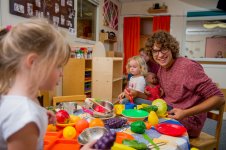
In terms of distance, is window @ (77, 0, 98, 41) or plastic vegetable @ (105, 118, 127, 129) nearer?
plastic vegetable @ (105, 118, 127, 129)

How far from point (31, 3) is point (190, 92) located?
6.28ft

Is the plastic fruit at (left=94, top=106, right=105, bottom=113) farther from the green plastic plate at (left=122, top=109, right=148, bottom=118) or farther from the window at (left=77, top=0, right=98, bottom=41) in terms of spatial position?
the window at (left=77, top=0, right=98, bottom=41)

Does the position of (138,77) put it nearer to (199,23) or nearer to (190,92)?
(190,92)

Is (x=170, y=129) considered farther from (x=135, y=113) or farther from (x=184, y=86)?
(x=184, y=86)

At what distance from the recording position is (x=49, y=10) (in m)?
2.55

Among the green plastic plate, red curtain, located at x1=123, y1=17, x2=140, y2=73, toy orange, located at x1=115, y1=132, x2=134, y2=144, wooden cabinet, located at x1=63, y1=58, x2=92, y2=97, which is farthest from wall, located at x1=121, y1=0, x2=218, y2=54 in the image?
toy orange, located at x1=115, y1=132, x2=134, y2=144

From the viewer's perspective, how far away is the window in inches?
135

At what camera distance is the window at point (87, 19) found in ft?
11.3

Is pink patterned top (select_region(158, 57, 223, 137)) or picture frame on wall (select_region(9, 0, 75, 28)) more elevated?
picture frame on wall (select_region(9, 0, 75, 28))

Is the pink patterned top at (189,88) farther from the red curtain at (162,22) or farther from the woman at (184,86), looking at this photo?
the red curtain at (162,22)

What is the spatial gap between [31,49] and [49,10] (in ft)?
7.20

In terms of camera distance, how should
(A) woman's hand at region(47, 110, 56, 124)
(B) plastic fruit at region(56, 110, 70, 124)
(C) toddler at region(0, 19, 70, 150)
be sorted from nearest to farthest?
(C) toddler at region(0, 19, 70, 150) < (A) woman's hand at region(47, 110, 56, 124) < (B) plastic fruit at region(56, 110, 70, 124)

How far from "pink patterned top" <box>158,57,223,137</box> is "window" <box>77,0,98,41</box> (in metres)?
2.21

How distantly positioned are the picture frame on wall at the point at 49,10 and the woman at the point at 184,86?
1.41 m
